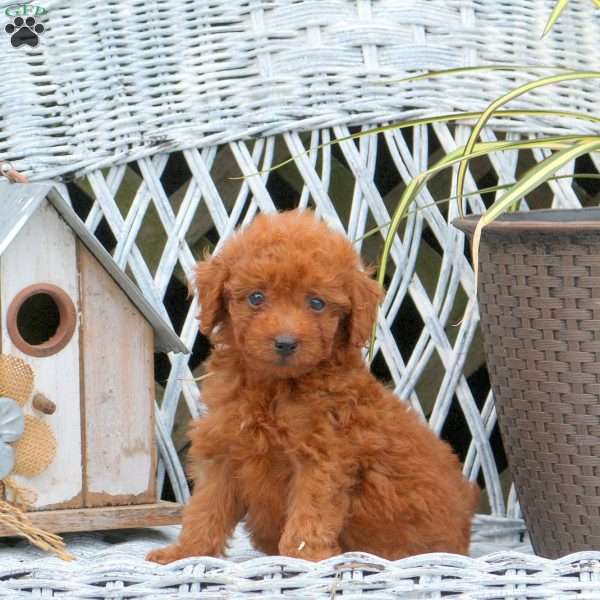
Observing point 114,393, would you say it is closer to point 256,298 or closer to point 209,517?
point 209,517

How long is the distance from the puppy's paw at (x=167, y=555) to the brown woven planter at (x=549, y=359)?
0.73 metres

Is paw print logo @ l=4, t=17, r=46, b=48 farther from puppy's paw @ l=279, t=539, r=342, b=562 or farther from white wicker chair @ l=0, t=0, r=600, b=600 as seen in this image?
puppy's paw @ l=279, t=539, r=342, b=562

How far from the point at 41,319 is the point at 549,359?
1.17 m

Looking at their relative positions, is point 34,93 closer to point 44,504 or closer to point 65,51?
point 65,51

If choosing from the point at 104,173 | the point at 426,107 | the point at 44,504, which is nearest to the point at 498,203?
the point at 426,107

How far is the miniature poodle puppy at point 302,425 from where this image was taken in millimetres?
2332

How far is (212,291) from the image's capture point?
2.42 m

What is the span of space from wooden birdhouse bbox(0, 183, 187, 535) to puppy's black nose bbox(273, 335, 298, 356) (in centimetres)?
60

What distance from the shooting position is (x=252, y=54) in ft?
10.8

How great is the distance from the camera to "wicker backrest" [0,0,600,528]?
327 centimetres

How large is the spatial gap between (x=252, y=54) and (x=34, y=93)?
0.58m

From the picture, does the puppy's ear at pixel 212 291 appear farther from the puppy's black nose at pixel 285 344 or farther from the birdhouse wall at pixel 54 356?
the birdhouse wall at pixel 54 356

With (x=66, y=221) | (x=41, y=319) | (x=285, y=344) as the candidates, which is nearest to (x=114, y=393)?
(x=41, y=319)

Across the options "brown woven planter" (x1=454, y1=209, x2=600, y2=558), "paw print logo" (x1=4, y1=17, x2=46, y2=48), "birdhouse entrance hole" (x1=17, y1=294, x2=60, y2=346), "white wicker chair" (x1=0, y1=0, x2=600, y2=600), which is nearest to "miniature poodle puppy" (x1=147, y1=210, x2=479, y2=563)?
"brown woven planter" (x1=454, y1=209, x2=600, y2=558)
